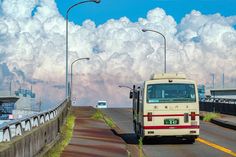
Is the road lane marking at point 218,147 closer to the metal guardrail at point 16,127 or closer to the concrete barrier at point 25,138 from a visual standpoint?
the concrete barrier at point 25,138

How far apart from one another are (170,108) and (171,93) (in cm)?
64

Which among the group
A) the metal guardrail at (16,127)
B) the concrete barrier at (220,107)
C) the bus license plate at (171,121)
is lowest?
the concrete barrier at (220,107)

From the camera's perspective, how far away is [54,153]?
15.2 meters

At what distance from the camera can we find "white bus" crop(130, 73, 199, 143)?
69.1ft

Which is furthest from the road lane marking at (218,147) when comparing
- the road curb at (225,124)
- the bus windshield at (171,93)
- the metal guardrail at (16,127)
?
the road curb at (225,124)

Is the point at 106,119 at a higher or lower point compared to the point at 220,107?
lower

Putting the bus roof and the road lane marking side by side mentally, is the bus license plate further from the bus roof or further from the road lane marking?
the bus roof

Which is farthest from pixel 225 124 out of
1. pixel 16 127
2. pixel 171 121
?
pixel 16 127

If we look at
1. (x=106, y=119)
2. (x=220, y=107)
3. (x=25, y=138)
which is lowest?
(x=106, y=119)

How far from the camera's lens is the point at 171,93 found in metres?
21.5

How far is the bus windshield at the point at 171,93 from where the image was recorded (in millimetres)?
21219

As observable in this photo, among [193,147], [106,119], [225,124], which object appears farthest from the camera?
[106,119]

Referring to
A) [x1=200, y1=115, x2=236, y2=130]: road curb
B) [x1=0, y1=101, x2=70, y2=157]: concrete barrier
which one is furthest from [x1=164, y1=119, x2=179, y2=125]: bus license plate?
[x1=200, y1=115, x2=236, y2=130]: road curb

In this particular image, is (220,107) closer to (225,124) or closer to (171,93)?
(225,124)
